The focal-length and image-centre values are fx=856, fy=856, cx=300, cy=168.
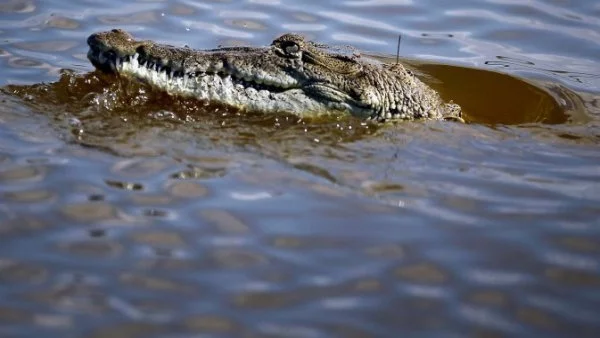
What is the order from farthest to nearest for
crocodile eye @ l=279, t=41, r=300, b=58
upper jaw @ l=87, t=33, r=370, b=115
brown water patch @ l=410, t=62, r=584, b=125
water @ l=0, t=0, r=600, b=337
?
1. brown water patch @ l=410, t=62, r=584, b=125
2. crocodile eye @ l=279, t=41, r=300, b=58
3. upper jaw @ l=87, t=33, r=370, b=115
4. water @ l=0, t=0, r=600, b=337

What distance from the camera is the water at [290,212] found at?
3908 millimetres

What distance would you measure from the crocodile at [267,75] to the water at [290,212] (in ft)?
0.42

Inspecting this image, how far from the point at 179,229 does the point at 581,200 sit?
250 cm


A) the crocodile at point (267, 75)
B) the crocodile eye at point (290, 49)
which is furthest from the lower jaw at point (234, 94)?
the crocodile eye at point (290, 49)

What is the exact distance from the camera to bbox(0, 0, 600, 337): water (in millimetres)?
3908

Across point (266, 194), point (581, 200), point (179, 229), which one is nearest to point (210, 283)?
point (179, 229)

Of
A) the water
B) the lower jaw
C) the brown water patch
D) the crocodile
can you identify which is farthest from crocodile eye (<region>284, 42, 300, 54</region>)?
the brown water patch

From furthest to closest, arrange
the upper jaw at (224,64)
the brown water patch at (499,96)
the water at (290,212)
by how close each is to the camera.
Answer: the brown water patch at (499,96)
the upper jaw at (224,64)
the water at (290,212)

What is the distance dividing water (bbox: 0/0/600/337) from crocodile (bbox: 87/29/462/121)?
127mm

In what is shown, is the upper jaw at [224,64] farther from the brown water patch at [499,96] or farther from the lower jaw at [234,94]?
the brown water patch at [499,96]

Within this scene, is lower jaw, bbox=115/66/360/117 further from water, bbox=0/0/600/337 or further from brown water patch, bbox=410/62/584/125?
brown water patch, bbox=410/62/584/125

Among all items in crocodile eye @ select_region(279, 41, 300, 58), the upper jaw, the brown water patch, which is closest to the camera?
the upper jaw

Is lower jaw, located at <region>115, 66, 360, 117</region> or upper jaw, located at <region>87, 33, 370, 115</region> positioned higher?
upper jaw, located at <region>87, 33, 370, 115</region>

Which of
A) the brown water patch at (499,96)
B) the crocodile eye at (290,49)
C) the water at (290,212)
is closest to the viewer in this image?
the water at (290,212)
